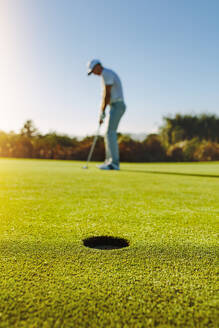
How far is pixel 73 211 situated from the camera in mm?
1885

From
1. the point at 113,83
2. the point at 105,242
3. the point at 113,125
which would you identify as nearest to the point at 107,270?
the point at 105,242

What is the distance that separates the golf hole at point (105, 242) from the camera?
1.30 m

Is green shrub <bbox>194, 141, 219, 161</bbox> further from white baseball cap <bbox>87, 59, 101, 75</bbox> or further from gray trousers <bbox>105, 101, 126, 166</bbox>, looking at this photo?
white baseball cap <bbox>87, 59, 101, 75</bbox>

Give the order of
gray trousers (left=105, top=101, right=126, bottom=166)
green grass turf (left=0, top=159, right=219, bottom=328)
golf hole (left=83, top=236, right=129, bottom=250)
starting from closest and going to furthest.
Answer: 1. green grass turf (left=0, top=159, right=219, bottom=328)
2. golf hole (left=83, top=236, right=129, bottom=250)
3. gray trousers (left=105, top=101, right=126, bottom=166)

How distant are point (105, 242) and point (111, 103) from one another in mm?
5090

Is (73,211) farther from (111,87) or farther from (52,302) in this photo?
(111,87)

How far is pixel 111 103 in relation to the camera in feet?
20.1

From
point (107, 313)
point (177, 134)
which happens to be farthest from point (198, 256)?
→ point (177, 134)

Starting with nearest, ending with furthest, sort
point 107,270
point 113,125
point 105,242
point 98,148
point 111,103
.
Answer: point 107,270
point 105,242
point 113,125
point 111,103
point 98,148

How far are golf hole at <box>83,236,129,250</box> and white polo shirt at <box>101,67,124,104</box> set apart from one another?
4.90 meters

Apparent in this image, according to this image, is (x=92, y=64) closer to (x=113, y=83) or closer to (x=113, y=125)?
(x=113, y=83)

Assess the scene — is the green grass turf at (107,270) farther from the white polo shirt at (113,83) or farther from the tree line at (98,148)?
the tree line at (98,148)

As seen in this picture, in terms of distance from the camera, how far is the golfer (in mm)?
5875

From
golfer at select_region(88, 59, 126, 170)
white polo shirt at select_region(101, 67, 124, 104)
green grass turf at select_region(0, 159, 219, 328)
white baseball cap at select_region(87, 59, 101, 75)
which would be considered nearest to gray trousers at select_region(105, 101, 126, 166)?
golfer at select_region(88, 59, 126, 170)
